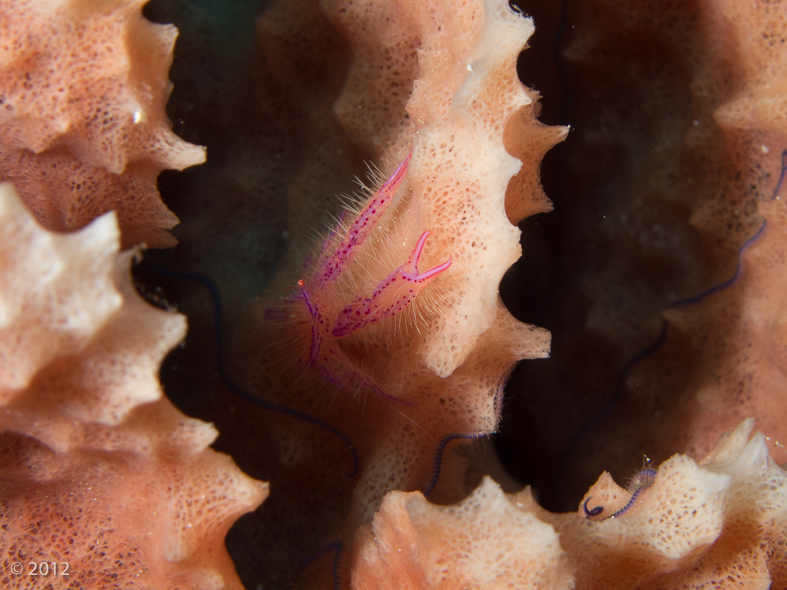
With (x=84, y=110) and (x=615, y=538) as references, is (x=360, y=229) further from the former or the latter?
(x=615, y=538)

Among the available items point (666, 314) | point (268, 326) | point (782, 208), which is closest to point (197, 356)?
point (268, 326)

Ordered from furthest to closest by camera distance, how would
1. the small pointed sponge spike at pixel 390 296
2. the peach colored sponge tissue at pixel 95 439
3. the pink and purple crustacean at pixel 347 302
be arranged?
the pink and purple crustacean at pixel 347 302 < the small pointed sponge spike at pixel 390 296 < the peach colored sponge tissue at pixel 95 439

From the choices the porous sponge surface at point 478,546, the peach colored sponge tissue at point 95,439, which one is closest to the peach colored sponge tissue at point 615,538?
the porous sponge surface at point 478,546

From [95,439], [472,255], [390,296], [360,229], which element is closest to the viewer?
[95,439]

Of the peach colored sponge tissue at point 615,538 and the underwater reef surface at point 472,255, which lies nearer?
the peach colored sponge tissue at point 615,538

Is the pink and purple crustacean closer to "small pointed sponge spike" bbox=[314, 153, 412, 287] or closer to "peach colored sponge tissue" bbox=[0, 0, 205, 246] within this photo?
"small pointed sponge spike" bbox=[314, 153, 412, 287]

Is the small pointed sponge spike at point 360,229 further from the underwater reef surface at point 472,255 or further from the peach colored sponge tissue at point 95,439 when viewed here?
the peach colored sponge tissue at point 95,439

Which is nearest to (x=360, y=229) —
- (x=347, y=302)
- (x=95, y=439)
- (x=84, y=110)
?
(x=347, y=302)
